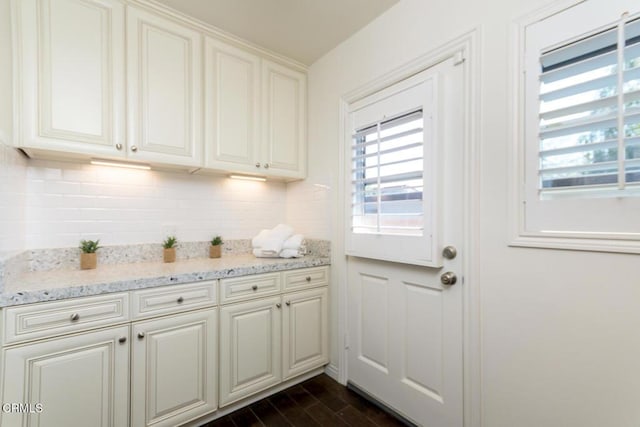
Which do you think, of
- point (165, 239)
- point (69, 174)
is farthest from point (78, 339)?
point (69, 174)

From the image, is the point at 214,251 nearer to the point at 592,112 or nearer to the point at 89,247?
the point at 89,247

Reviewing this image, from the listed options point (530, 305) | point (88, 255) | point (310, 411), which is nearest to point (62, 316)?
point (88, 255)

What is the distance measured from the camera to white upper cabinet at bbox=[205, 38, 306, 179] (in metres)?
1.95

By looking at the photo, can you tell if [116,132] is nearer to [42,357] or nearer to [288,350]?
[42,357]

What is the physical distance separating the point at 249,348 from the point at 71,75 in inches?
71.4

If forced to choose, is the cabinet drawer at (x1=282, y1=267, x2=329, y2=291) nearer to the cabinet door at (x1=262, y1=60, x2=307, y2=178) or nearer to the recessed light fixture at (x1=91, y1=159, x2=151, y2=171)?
the cabinet door at (x1=262, y1=60, x2=307, y2=178)

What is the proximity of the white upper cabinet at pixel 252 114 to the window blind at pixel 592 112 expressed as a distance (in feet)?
5.40

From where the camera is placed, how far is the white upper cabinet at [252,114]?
6.39 feet

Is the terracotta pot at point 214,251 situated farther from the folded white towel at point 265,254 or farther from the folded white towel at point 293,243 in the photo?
the folded white towel at point 293,243

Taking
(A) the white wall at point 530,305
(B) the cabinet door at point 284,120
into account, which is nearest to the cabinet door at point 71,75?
(B) the cabinet door at point 284,120

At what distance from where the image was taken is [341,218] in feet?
6.75

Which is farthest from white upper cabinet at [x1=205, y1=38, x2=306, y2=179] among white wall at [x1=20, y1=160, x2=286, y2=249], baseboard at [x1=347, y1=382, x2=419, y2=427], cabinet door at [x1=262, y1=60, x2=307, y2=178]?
baseboard at [x1=347, y1=382, x2=419, y2=427]

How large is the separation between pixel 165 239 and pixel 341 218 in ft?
4.16

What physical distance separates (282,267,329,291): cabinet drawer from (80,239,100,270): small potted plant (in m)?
1.13
